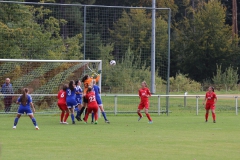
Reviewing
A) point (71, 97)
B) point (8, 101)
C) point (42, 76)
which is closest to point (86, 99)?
point (71, 97)

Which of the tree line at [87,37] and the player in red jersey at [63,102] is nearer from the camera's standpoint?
the player in red jersey at [63,102]

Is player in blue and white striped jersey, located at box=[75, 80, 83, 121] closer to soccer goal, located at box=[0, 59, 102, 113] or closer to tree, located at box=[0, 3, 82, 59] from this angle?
soccer goal, located at box=[0, 59, 102, 113]

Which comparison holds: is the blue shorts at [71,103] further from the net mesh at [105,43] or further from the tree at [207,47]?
the tree at [207,47]

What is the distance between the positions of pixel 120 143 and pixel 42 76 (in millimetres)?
14933

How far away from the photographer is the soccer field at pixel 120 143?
44.5ft

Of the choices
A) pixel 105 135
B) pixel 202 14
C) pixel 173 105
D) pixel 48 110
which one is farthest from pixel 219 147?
pixel 202 14

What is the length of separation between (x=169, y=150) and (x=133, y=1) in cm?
5765

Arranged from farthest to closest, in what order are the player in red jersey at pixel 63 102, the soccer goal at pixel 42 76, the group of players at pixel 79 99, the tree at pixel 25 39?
the soccer goal at pixel 42 76 → the tree at pixel 25 39 → the player in red jersey at pixel 63 102 → the group of players at pixel 79 99

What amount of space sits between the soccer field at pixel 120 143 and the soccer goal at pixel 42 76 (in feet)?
27.4

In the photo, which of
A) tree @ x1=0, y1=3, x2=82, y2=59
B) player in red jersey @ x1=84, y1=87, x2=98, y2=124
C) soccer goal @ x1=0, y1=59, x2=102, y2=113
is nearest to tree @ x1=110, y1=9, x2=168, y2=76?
soccer goal @ x1=0, y1=59, x2=102, y2=113

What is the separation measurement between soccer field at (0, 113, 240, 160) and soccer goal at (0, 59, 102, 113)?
836cm

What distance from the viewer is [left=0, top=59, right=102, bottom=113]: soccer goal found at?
3012 cm

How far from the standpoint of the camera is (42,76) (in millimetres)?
30562

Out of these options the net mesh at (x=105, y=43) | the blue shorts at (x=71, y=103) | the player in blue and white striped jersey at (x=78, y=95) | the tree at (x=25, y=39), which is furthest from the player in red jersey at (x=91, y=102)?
the tree at (x=25, y=39)
